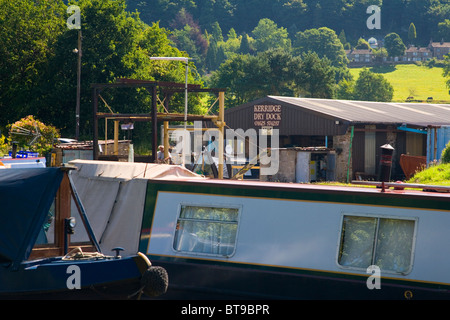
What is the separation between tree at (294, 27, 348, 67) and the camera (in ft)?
571

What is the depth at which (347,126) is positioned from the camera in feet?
96.3

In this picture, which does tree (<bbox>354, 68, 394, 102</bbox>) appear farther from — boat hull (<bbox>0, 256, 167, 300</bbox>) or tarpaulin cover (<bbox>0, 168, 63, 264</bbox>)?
boat hull (<bbox>0, 256, 167, 300</bbox>)

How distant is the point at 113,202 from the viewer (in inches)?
466

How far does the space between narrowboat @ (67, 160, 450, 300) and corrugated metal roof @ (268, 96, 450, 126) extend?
1937 cm

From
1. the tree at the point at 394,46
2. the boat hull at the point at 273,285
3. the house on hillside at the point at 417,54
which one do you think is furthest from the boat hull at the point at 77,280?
the house on hillside at the point at 417,54

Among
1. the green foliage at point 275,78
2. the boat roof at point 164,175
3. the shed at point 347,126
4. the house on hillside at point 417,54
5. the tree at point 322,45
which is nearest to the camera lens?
the boat roof at point 164,175

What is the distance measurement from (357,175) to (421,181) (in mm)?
6712

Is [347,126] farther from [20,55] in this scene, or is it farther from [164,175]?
[20,55]

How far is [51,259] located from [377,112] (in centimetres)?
2650

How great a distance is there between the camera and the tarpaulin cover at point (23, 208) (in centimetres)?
898

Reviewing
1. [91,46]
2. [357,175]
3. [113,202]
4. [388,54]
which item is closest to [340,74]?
[388,54]

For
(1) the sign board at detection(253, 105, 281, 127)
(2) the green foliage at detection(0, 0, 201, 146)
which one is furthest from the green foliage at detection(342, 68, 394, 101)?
(1) the sign board at detection(253, 105, 281, 127)

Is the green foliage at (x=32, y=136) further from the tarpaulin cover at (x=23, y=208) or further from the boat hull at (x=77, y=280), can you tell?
the boat hull at (x=77, y=280)
